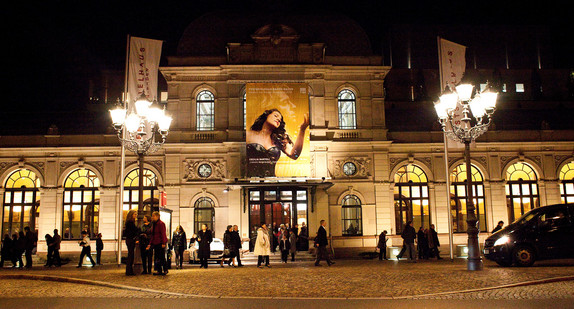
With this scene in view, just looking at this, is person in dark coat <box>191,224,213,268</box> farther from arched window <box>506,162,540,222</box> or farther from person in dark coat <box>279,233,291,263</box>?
arched window <box>506,162,540,222</box>

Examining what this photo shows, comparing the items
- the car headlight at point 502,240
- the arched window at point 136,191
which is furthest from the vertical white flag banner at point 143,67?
the car headlight at point 502,240

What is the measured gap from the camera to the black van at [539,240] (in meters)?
17.1

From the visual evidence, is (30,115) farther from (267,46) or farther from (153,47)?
(267,46)

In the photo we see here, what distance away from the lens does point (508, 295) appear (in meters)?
11.1

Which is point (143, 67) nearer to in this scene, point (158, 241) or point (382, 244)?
point (158, 241)

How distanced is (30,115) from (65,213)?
8.86 metres

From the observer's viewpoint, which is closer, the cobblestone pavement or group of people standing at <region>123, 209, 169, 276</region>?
the cobblestone pavement

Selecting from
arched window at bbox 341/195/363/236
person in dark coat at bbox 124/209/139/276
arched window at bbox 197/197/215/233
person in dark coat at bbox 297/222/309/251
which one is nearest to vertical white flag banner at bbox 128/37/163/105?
arched window at bbox 197/197/215/233

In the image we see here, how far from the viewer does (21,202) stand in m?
30.2

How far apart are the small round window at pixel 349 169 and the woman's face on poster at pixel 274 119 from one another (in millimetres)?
4696

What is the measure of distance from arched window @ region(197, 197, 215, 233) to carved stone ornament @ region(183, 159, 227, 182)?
4.09 ft

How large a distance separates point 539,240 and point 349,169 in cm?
1366

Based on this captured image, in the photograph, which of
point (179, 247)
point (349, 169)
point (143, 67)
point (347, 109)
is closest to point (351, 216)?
point (349, 169)

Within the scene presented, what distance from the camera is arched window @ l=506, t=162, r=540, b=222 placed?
31.1m
